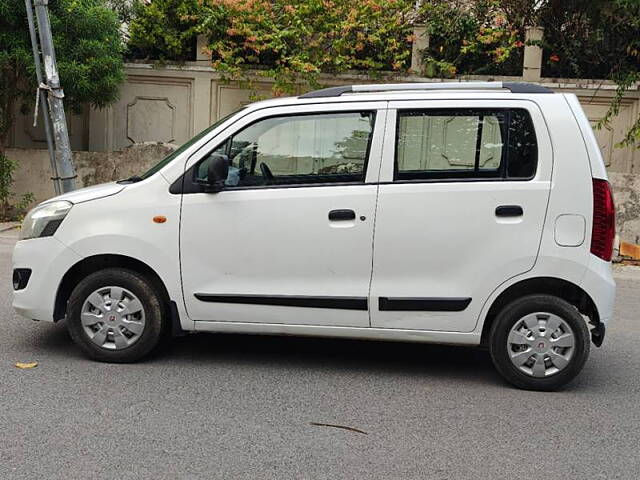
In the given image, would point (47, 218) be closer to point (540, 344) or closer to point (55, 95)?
point (540, 344)

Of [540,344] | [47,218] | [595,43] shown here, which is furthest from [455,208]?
[595,43]

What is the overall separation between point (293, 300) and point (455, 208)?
1.20 metres

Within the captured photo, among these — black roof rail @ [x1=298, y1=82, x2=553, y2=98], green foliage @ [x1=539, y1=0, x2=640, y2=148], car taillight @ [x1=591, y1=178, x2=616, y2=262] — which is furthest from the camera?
green foliage @ [x1=539, y1=0, x2=640, y2=148]

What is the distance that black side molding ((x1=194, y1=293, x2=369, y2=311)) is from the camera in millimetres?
5371

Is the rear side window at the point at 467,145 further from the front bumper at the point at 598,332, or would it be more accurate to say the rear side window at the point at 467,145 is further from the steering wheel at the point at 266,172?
the front bumper at the point at 598,332

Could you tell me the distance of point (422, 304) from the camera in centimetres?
533

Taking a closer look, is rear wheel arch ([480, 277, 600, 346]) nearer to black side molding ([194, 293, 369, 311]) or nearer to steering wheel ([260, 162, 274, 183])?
black side molding ([194, 293, 369, 311])

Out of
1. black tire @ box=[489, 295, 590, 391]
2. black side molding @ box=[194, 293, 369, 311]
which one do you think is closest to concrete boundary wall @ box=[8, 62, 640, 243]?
black side molding @ box=[194, 293, 369, 311]

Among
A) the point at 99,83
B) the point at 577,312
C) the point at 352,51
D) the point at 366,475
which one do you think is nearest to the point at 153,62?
the point at 99,83

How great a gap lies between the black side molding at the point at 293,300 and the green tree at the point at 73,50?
24.7 ft

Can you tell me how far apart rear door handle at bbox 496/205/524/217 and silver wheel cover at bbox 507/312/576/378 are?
0.64 m

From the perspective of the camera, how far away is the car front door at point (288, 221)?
5359 mm

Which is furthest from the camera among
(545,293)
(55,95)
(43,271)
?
(55,95)

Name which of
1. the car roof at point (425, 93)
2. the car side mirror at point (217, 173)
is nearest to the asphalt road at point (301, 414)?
the car side mirror at point (217, 173)
